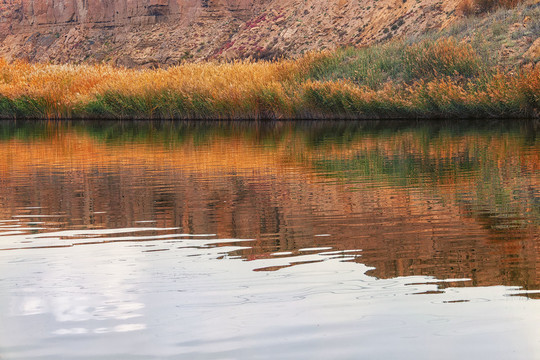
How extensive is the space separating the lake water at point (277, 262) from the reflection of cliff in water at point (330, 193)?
0.13ft

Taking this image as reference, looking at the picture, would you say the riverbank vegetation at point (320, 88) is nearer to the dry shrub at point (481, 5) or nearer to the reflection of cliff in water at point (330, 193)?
the dry shrub at point (481, 5)

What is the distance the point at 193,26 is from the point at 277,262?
3187 inches

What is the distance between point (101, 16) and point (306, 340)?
92.3 metres

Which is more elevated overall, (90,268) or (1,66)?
(1,66)

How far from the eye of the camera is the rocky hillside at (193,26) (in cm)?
6419

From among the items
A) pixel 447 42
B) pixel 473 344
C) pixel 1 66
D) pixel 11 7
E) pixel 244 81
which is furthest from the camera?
pixel 11 7

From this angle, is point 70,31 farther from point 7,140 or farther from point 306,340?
point 306,340

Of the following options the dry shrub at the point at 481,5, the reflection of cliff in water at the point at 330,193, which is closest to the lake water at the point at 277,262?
the reflection of cliff in water at the point at 330,193

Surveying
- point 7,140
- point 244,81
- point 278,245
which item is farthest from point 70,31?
point 278,245

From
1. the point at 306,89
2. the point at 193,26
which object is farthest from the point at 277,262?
the point at 193,26

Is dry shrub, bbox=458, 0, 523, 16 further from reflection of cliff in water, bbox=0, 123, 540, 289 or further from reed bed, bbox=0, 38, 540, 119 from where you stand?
reflection of cliff in water, bbox=0, 123, 540, 289

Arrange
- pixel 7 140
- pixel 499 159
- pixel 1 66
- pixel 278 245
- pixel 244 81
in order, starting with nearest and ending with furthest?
1. pixel 278 245
2. pixel 499 159
3. pixel 7 140
4. pixel 244 81
5. pixel 1 66

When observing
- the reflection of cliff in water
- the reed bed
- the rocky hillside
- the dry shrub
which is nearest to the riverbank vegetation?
the reed bed

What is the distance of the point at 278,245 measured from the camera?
707 cm
